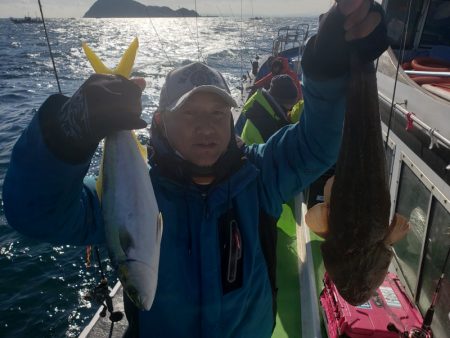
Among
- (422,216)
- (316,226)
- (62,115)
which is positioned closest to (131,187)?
(62,115)

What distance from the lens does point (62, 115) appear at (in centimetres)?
180

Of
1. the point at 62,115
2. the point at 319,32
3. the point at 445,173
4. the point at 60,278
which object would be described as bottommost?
the point at 60,278

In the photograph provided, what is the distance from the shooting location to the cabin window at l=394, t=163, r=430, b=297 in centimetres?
402

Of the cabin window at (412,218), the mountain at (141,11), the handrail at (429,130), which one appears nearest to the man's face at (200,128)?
the mountain at (141,11)

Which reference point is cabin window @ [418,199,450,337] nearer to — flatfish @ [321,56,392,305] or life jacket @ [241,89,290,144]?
flatfish @ [321,56,392,305]

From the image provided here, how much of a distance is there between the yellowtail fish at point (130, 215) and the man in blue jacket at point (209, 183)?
0.12 m

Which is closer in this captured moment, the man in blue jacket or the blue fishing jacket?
the man in blue jacket

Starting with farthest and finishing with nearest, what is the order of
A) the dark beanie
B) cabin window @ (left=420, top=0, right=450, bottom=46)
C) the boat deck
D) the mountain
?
the dark beanie
cabin window @ (left=420, top=0, right=450, bottom=46)
the mountain
the boat deck

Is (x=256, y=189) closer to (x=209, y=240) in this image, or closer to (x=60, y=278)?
(x=209, y=240)

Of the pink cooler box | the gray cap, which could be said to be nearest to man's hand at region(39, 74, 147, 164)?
the gray cap

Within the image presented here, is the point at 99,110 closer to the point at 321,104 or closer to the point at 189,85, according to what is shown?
the point at 189,85

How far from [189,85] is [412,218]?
3305 mm

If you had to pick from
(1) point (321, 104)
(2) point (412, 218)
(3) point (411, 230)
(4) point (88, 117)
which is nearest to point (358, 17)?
(1) point (321, 104)

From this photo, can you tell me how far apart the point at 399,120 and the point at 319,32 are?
2843mm
